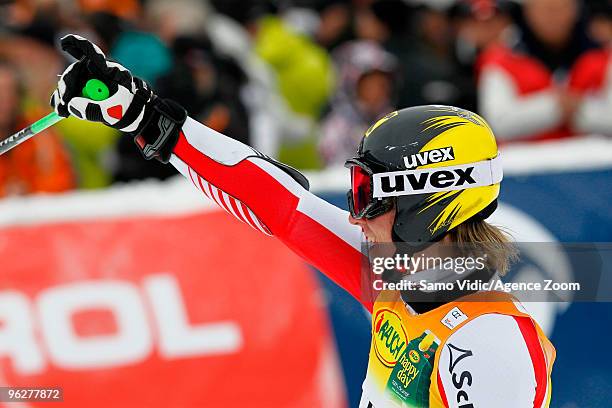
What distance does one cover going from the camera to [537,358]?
2.72 meters

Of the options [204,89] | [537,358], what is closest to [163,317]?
[204,89]

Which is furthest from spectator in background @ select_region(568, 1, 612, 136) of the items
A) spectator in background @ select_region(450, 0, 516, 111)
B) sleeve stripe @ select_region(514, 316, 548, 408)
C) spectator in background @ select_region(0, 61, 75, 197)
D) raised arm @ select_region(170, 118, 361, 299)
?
sleeve stripe @ select_region(514, 316, 548, 408)

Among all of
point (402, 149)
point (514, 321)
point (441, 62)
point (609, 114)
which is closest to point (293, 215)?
point (402, 149)

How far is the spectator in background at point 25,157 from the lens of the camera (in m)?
6.65

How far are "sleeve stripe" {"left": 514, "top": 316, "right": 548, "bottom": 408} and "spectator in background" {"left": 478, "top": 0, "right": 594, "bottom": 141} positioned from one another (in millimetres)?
3887

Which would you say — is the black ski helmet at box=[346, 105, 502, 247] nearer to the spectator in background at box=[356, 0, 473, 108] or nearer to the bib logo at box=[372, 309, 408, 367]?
the bib logo at box=[372, 309, 408, 367]

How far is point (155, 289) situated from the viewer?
573cm

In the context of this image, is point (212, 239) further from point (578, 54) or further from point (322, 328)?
point (578, 54)

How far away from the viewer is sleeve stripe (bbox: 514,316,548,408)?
270 centimetres

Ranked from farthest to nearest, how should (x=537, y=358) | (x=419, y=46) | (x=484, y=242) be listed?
(x=419, y=46) → (x=484, y=242) → (x=537, y=358)

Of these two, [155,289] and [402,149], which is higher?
[402,149]

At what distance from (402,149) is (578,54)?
4277 millimetres

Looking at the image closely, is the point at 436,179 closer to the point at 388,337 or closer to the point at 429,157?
the point at 429,157

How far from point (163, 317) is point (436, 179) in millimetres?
3065
